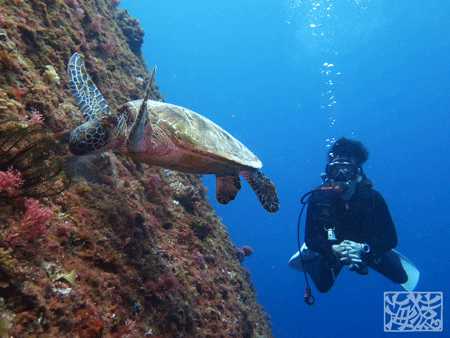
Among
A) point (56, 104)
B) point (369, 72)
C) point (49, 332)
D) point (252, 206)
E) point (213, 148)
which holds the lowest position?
point (49, 332)

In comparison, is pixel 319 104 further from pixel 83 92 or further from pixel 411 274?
pixel 83 92

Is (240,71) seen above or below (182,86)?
above

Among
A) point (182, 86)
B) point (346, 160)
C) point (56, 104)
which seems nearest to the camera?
point (56, 104)

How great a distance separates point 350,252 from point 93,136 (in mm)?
6526

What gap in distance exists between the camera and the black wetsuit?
6656 mm

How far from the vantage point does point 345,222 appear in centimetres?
713

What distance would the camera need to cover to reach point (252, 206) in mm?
92750

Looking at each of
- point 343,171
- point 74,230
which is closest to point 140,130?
point 74,230

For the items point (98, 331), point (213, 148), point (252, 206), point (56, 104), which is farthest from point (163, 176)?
point (252, 206)

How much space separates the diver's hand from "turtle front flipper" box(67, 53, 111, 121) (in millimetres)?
6502

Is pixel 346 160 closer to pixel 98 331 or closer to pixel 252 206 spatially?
pixel 98 331

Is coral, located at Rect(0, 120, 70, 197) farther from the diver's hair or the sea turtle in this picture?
the diver's hair

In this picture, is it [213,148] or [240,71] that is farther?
[240,71]

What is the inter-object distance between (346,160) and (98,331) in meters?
7.78
